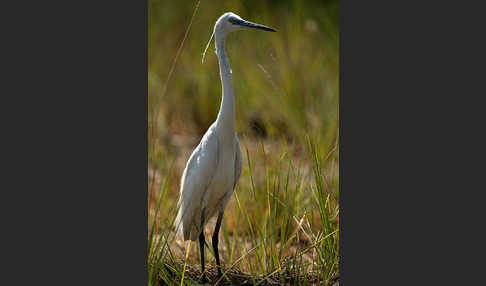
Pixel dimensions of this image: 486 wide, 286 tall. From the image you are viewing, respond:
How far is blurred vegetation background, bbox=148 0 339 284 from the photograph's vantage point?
319cm

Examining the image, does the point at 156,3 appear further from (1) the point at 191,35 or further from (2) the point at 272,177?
(2) the point at 272,177

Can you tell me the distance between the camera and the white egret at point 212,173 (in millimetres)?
2727

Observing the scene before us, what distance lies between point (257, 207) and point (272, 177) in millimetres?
221

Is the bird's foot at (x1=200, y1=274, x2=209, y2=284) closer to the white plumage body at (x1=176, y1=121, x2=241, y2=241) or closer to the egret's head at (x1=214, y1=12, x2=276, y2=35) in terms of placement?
the white plumage body at (x1=176, y1=121, x2=241, y2=241)

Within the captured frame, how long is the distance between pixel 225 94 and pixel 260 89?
5.31 feet

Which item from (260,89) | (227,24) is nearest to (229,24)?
Result: (227,24)

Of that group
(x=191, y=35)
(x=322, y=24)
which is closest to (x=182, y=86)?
(x=191, y=35)

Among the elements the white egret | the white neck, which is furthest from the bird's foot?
the white neck

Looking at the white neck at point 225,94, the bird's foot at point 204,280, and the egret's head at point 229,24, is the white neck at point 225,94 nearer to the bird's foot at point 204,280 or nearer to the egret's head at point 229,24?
the egret's head at point 229,24

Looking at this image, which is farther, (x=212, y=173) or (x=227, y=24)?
(x=212, y=173)

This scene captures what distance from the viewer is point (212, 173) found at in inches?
111

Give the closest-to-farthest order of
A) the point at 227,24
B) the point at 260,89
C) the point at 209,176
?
the point at 227,24, the point at 209,176, the point at 260,89

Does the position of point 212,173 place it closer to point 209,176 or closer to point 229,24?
point 209,176

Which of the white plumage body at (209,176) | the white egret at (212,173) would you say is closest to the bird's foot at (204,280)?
the white egret at (212,173)
